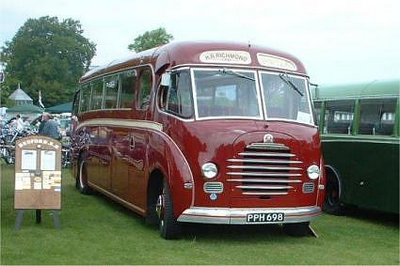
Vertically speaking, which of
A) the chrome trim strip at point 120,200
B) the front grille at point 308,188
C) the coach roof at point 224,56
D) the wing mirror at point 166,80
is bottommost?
the chrome trim strip at point 120,200

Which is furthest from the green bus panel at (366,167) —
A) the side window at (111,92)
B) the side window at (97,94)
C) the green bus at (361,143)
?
the side window at (97,94)

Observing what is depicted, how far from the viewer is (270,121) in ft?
30.5

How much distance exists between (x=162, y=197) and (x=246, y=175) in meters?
1.35

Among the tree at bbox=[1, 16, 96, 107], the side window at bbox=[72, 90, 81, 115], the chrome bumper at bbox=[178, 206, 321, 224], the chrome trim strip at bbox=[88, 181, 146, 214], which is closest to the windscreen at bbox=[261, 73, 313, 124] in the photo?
the chrome bumper at bbox=[178, 206, 321, 224]

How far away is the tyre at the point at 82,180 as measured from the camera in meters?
14.7

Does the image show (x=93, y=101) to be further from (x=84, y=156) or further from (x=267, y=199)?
(x=267, y=199)

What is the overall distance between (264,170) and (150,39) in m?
48.9

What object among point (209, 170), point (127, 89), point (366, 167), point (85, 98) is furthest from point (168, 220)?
point (85, 98)

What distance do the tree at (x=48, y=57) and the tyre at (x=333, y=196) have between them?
6759 centimetres

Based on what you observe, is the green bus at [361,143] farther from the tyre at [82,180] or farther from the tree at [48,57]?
the tree at [48,57]

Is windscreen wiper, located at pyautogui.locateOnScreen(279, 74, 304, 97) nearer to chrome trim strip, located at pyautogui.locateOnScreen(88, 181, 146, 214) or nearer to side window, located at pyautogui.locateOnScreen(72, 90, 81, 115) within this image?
chrome trim strip, located at pyautogui.locateOnScreen(88, 181, 146, 214)

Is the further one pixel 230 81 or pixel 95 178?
pixel 95 178

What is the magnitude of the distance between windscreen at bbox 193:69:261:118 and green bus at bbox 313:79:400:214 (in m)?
1.22

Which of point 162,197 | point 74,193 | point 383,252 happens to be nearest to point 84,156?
point 74,193
